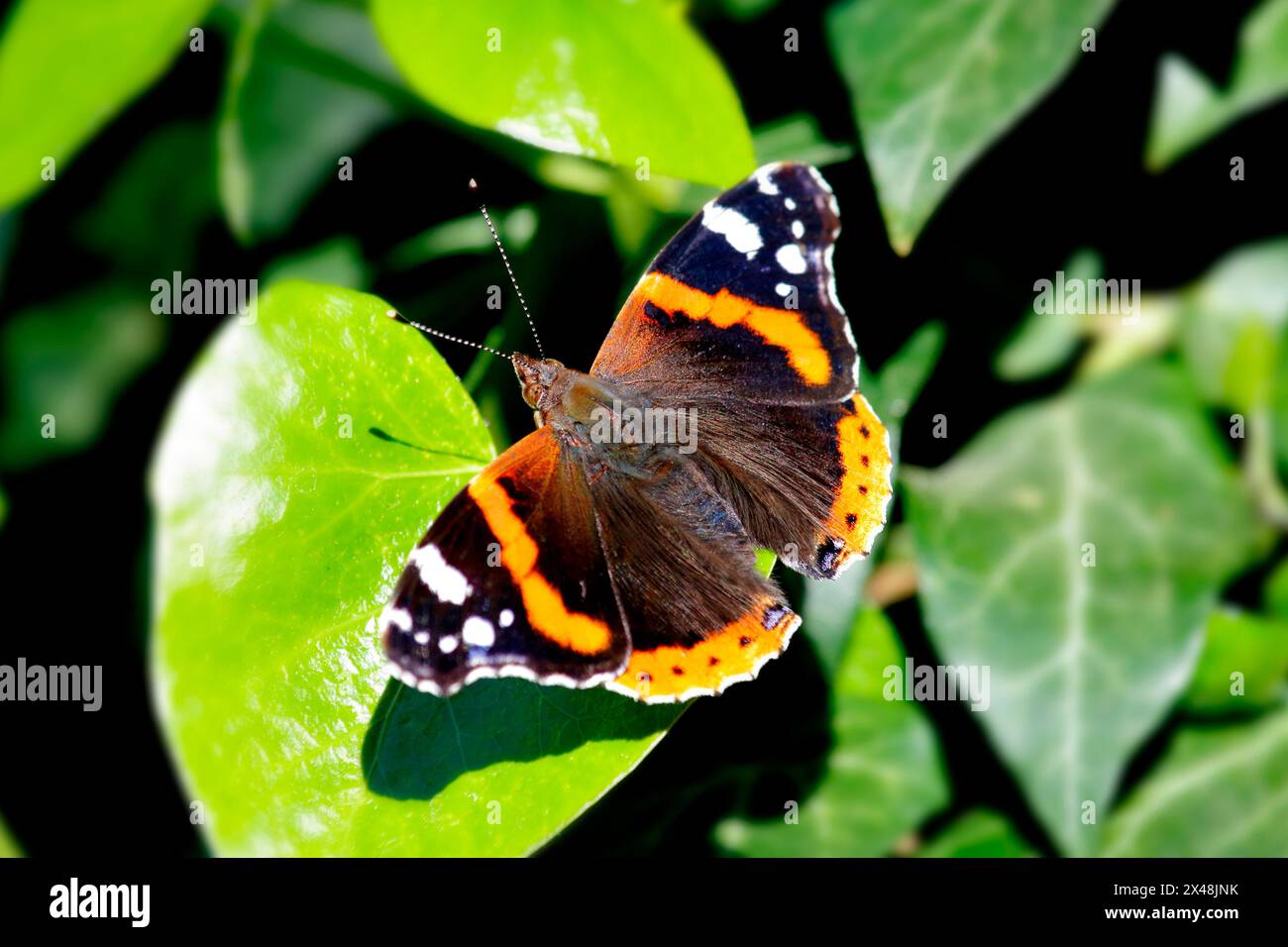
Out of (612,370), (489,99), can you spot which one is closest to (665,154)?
(489,99)

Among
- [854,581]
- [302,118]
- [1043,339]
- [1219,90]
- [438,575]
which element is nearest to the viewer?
[438,575]

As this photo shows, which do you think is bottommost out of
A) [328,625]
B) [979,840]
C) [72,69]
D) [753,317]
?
[979,840]

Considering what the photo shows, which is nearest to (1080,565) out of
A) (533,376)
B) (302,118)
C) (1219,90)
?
(1219,90)

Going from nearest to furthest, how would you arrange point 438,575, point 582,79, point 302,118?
point 438,575 < point 582,79 < point 302,118

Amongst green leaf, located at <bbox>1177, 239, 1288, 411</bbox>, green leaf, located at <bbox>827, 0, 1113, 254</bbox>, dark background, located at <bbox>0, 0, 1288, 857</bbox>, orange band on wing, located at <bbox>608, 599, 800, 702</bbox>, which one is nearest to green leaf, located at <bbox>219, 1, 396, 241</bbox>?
dark background, located at <bbox>0, 0, 1288, 857</bbox>

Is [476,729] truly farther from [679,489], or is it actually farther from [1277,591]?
[1277,591]

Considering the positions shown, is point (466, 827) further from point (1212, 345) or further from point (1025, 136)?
point (1212, 345)

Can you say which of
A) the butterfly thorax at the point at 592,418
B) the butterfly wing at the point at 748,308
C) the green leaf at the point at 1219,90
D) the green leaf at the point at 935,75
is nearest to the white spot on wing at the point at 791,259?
the butterfly wing at the point at 748,308
